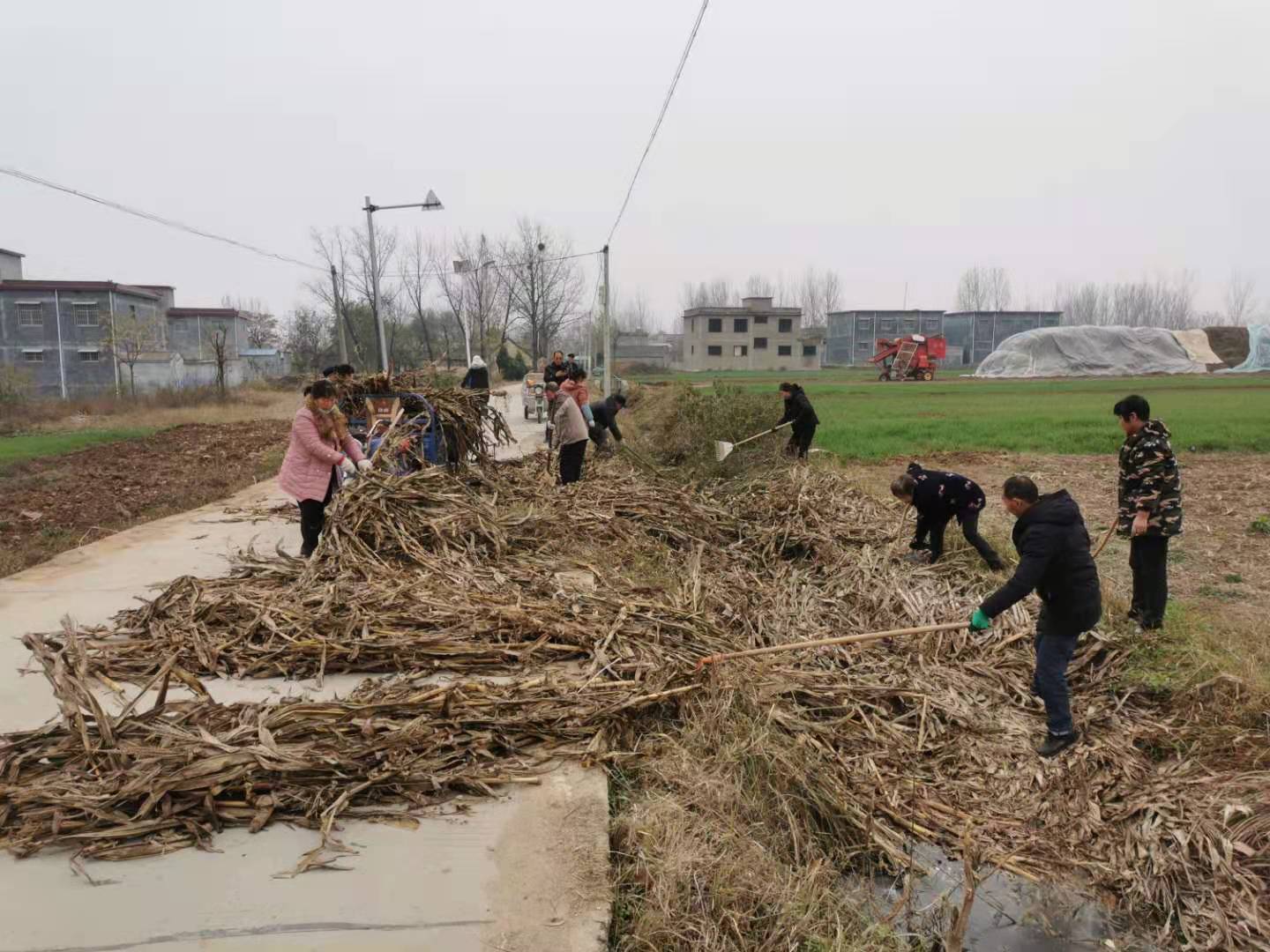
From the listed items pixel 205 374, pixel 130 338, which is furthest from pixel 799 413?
pixel 205 374

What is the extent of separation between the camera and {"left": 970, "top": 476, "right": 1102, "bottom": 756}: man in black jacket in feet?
14.2

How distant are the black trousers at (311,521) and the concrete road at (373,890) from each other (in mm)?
3882

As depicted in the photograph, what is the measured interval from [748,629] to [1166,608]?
3233mm

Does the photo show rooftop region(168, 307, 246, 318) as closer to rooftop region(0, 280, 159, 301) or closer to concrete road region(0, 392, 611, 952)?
rooftop region(0, 280, 159, 301)

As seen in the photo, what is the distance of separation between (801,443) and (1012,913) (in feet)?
29.2

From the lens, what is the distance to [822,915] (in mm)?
3215

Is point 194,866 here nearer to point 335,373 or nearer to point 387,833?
point 387,833

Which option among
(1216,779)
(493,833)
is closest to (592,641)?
(493,833)

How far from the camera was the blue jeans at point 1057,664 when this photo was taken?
176 inches

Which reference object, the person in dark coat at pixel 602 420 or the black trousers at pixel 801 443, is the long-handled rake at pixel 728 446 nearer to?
the black trousers at pixel 801 443

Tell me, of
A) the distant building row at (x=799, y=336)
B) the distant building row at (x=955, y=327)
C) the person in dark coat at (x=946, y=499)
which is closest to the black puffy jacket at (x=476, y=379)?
the person in dark coat at (x=946, y=499)

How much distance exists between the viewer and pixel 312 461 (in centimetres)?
689

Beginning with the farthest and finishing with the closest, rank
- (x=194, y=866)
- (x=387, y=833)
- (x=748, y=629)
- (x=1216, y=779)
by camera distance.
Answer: (x=748, y=629), (x=1216, y=779), (x=387, y=833), (x=194, y=866)

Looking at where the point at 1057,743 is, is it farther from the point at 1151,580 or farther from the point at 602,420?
the point at 602,420
